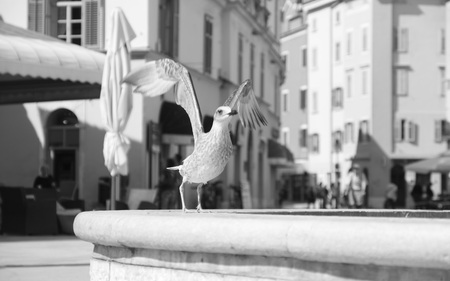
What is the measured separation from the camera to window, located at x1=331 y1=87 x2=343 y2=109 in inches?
2346

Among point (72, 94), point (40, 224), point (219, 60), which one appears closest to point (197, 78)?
point (219, 60)

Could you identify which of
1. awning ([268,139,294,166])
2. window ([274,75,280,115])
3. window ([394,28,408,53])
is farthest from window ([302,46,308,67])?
awning ([268,139,294,166])

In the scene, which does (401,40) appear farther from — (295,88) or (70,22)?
(70,22)

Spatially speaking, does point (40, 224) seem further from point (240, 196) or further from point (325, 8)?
point (325, 8)

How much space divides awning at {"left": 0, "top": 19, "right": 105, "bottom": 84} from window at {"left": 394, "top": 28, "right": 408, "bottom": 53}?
39573mm

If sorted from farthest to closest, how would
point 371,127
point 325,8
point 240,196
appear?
point 325,8 → point 371,127 → point 240,196

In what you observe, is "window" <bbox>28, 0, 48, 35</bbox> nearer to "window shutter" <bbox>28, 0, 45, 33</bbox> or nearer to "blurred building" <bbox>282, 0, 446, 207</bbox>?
"window shutter" <bbox>28, 0, 45, 33</bbox>

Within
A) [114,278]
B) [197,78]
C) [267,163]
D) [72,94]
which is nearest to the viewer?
[114,278]

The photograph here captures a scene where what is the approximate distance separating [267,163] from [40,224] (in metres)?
25.9

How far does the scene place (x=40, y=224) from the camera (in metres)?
17.2

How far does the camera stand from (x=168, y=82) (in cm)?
685

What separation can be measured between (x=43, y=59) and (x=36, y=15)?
320 inches

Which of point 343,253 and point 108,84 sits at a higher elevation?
point 108,84

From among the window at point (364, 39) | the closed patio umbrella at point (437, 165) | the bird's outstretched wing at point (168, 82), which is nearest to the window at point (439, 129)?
the window at point (364, 39)
